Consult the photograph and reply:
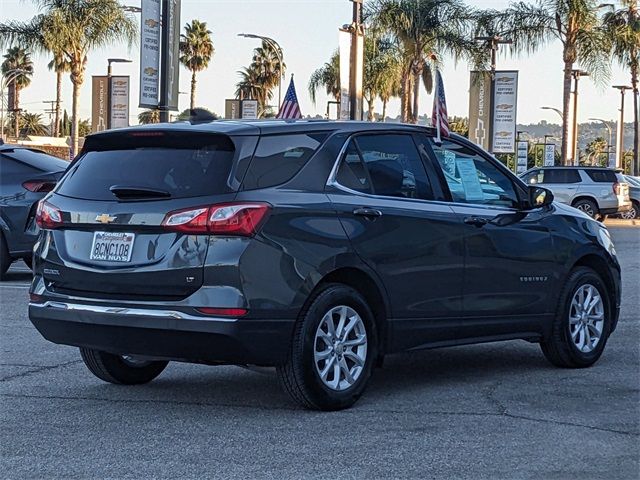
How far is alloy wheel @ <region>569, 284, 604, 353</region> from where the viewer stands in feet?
28.4

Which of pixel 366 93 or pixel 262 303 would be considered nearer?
Answer: pixel 262 303

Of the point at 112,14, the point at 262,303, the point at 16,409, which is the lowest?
the point at 16,409

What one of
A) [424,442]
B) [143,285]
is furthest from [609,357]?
[143,285]

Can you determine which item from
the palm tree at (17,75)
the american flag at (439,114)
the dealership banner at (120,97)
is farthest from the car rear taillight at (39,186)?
the palm tree at (17,75)

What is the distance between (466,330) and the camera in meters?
7.84

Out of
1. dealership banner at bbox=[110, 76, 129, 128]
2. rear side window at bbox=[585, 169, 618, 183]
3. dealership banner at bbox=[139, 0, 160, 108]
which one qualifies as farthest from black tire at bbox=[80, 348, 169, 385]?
dealership banner at bbox=[110, 76, 129, 128]

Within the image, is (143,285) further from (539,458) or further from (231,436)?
(539,458)

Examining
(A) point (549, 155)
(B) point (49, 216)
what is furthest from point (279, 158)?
(A) point (549, 155)

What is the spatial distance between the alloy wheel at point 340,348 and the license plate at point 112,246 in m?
1.12

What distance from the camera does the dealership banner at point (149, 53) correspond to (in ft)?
80.0

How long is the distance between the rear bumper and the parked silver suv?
101 feet

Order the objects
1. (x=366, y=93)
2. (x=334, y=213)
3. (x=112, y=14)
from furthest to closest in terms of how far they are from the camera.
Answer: (x=366, y=93)
(x=112, y=14)
(x=334, y=213)

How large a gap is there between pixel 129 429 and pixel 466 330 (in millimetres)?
2407

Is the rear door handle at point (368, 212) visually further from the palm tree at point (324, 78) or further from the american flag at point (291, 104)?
the palm tree at point (324, 78)
